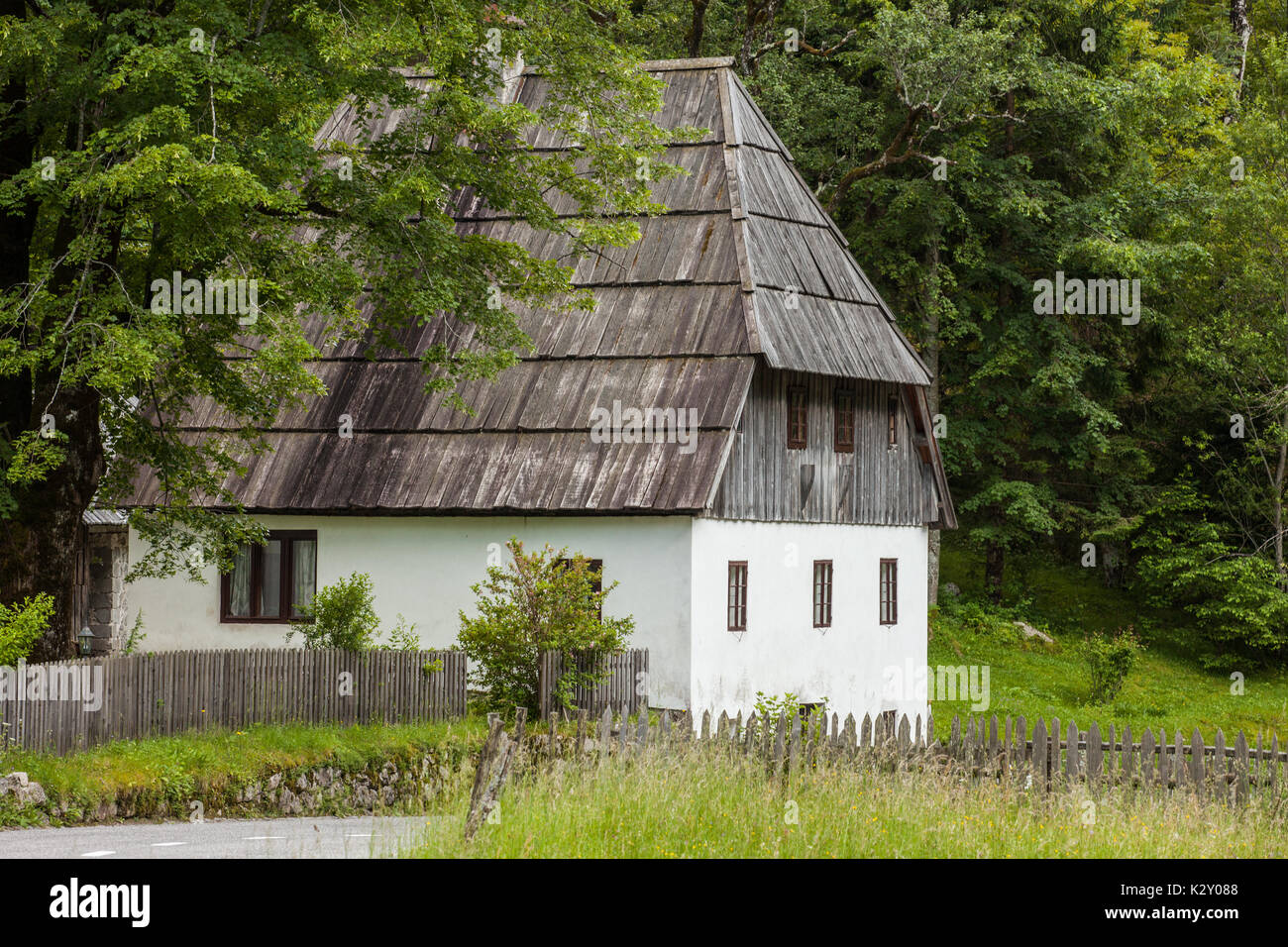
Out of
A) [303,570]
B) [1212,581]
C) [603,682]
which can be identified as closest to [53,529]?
[303,570]

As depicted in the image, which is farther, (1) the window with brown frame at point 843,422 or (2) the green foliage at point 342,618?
(1) the window with brown frame at point 843,422

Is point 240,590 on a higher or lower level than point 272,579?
lower

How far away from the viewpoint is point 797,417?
2620 centimetres

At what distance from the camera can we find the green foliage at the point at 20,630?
1669cm

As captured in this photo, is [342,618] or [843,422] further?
[843,422]

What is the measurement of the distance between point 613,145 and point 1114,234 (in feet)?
57.1

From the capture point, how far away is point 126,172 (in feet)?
55.6

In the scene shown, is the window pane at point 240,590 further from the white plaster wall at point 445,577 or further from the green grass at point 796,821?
the green grass at point 796,821

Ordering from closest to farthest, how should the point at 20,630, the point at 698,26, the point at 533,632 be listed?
the point at 20,630, the point at 533,632, the point at 698,26

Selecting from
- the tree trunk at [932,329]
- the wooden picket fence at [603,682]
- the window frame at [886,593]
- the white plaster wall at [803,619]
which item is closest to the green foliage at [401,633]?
the wooden picket fence at [603,682]

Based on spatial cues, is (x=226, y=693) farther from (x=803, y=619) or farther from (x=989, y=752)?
(x=803, y=619)


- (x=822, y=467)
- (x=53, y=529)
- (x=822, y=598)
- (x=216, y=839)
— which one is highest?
(x=822, y=467)

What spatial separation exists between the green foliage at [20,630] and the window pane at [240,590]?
898 centimetres

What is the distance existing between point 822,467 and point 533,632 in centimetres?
757
